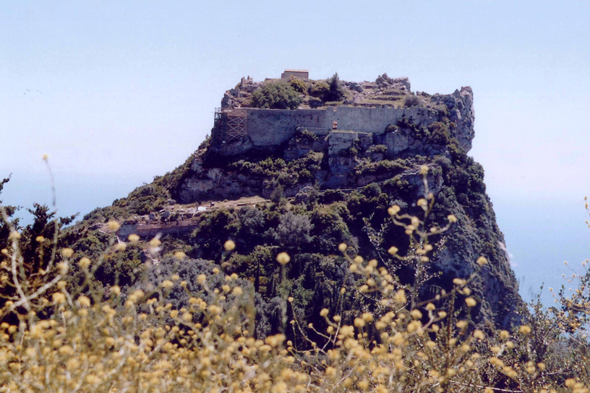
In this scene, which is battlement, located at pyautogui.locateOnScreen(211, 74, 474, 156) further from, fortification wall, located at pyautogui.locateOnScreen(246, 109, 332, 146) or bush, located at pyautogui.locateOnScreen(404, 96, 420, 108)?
bush, located at pyautogui.locateOnScreen(404, 96, 420, 108)

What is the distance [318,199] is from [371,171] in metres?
3.80

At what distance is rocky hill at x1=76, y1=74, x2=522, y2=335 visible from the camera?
90.4 feet

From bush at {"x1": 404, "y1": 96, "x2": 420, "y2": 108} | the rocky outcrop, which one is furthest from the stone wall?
the rocky outcrop

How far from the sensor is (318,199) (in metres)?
31.5

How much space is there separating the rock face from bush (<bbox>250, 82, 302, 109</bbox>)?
121cm

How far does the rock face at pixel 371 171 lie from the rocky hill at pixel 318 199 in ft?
0.23

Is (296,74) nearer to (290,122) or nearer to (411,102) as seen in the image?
(290,122)

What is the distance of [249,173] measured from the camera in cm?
3344

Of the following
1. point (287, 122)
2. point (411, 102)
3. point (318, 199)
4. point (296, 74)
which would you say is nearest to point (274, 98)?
point (287, 122)

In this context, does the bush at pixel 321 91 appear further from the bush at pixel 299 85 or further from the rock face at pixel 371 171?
the rock face at pixel 371 171

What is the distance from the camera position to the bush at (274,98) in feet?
118

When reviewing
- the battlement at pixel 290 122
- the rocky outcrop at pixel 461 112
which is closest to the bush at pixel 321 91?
the battlement at pixel 290 122

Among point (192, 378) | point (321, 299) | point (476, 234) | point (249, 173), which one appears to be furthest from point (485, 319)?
point (192, 378)

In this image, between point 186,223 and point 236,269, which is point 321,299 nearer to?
point 236,269
